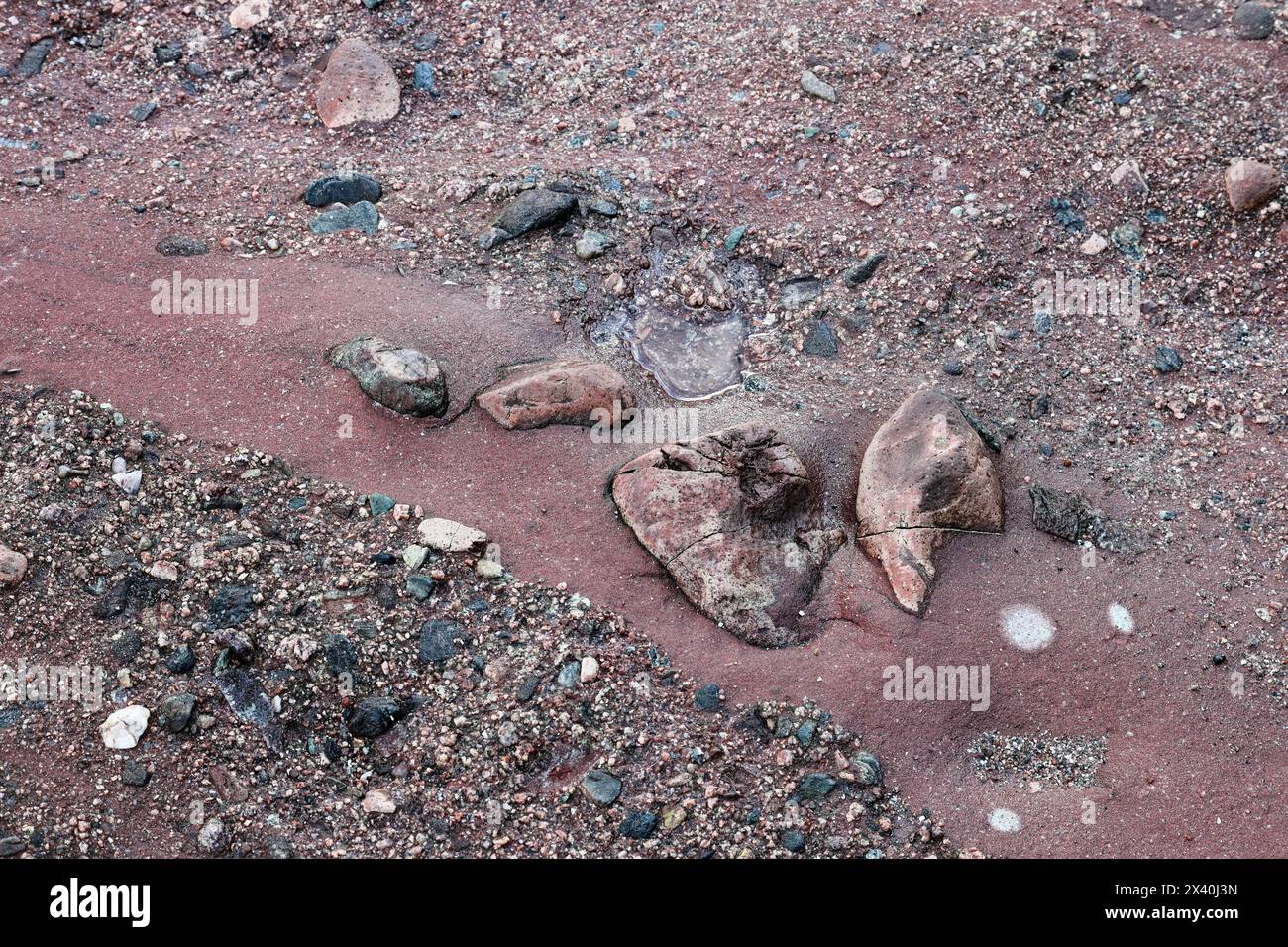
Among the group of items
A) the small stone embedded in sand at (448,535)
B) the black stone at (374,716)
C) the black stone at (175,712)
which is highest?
the small stone embedded in sand at (448,535)

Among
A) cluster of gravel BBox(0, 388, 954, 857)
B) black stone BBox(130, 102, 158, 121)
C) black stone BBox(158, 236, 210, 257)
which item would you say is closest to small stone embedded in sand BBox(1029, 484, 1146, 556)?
cluster of gravel BBox(0, 388, 954, 857)

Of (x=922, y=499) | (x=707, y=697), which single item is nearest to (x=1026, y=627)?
(x=922, y=499)

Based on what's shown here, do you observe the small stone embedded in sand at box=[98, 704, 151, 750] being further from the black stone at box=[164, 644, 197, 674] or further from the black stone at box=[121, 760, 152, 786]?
the black stone at box=[164, 644, 197, 674]

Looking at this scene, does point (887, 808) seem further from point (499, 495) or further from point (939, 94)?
point (939, 94)

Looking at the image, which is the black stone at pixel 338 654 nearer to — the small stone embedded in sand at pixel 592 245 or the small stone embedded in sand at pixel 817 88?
the small stone embedded in sand at pixel 592 245

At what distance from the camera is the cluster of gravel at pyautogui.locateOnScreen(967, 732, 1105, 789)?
4316 mm

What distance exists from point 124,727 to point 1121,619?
13.6 feet

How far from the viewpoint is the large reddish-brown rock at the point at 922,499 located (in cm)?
471

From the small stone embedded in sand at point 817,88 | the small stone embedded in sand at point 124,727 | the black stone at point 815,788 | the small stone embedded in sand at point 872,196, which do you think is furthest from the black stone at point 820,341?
the small stone embedded in sand at point 124,727

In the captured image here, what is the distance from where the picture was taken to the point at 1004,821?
165 inches

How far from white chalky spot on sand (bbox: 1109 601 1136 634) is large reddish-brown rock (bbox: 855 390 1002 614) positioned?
601mm

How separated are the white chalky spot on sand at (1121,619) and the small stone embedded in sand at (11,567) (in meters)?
4.62

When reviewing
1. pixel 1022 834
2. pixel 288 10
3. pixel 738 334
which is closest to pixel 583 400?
pixel 738 334

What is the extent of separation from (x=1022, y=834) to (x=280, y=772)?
9.48 feet
